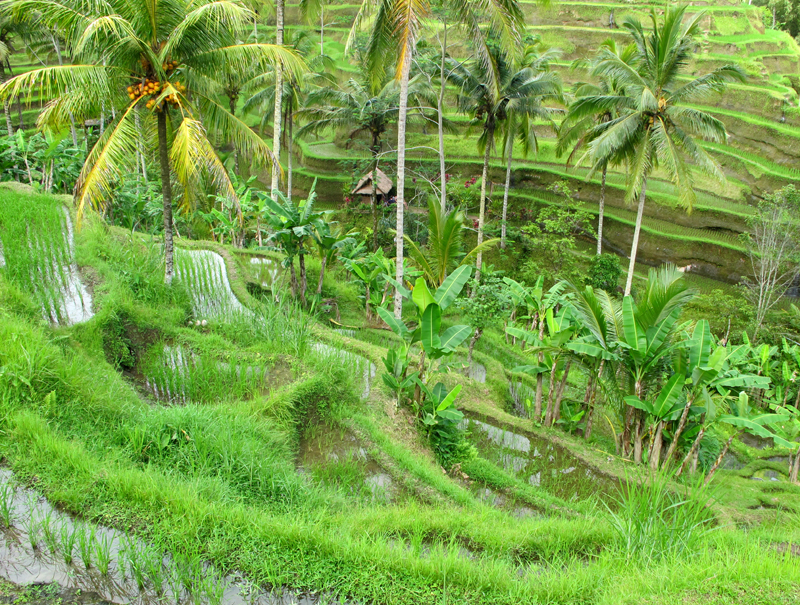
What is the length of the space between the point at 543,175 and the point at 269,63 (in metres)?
18.3

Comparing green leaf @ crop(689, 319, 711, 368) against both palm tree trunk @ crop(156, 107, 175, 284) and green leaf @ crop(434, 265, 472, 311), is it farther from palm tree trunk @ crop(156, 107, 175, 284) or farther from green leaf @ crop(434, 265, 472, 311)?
palm tree trunk @ crop(156, 107, 175, 284)

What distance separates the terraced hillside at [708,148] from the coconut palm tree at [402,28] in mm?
13205

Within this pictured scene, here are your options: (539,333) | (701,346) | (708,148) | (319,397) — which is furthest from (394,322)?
(708,148)

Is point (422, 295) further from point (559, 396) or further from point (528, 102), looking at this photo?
point (528, 102)

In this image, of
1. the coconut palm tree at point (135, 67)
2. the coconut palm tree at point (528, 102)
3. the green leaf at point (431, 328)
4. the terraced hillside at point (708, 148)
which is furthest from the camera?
A: the terraced hillside at point (708, 148)

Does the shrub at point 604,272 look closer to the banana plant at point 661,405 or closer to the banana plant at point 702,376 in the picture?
the banana plant at point 702,376

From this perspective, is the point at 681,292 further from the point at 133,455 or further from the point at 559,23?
the point at 559,23

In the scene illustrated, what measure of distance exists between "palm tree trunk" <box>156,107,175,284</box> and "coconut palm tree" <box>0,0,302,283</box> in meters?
0.06

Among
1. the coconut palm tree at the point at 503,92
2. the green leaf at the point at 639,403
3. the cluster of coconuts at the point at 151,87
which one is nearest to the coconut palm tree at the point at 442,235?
the green leaf at the point at 639,403

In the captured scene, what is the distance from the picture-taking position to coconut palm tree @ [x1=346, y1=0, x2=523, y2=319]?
7.25m

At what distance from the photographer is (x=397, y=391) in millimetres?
6105

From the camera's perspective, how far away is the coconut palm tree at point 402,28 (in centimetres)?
725

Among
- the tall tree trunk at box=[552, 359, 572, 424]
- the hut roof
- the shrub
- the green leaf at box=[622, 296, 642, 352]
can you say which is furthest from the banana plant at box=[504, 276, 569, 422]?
the hut roof

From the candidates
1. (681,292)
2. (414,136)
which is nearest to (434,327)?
(681,292)
